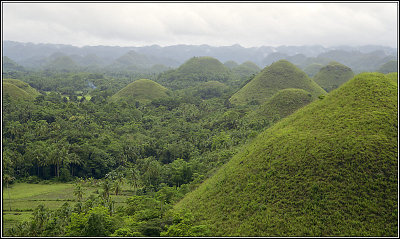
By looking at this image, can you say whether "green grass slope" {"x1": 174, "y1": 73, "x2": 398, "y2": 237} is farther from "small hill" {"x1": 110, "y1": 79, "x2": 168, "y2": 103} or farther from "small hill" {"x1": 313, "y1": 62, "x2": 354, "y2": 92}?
"small hill" {"x1": 313, "y1": 62, "x2": 354, "y2": 92}

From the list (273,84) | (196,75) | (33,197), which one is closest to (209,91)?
(273,84)

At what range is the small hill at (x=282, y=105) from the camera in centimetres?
5594

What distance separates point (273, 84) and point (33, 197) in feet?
224

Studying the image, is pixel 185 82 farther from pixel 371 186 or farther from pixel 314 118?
pixel 371 186

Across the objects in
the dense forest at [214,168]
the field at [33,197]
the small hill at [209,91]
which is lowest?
the field at [33,197]

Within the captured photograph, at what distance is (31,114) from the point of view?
5800cm

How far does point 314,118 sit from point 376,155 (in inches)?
324

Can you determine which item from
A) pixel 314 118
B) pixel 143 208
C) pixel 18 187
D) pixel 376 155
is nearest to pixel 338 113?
pixel 314 118

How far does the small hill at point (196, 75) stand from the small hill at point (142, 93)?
21513mm

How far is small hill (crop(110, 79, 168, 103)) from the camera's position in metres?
95.4

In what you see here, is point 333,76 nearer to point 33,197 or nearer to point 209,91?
point 209,91

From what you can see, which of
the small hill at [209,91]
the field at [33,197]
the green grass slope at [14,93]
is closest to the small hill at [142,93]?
the small hill at [209,91]

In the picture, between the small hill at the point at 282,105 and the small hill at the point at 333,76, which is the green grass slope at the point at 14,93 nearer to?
the small hill at the point at 282,105

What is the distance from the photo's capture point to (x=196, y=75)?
5591 inches
